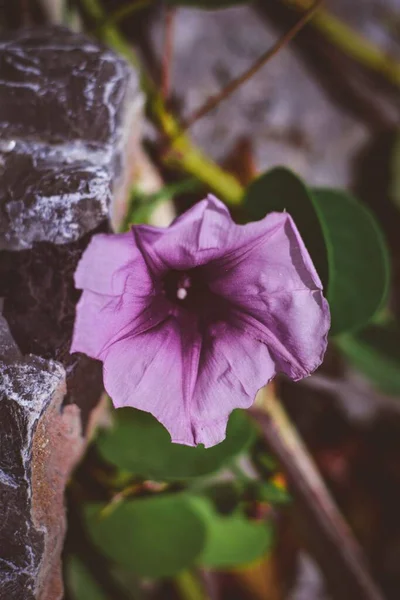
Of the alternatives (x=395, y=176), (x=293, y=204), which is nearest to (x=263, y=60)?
(x=293, y=204)

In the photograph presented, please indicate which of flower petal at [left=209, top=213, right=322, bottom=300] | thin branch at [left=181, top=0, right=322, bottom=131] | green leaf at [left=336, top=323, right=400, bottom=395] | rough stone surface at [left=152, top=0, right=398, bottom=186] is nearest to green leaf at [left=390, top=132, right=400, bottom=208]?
rough stone surface at [left=152, top=0, right=398, bottom=186]

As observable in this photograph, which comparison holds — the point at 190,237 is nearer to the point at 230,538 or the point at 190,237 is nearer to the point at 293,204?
the point at 293,204

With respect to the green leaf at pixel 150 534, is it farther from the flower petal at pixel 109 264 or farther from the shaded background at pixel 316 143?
the flower petal at pixel 109 264

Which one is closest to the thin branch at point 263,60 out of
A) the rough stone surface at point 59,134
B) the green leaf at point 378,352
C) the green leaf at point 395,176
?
the rough stone surface at point 59,134

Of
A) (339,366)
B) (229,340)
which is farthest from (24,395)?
(339,366)

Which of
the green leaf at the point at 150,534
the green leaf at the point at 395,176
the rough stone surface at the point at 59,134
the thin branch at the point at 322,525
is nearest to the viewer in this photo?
the rough stone surface at the point at 59,134

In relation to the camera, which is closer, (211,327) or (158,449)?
(211,327)
